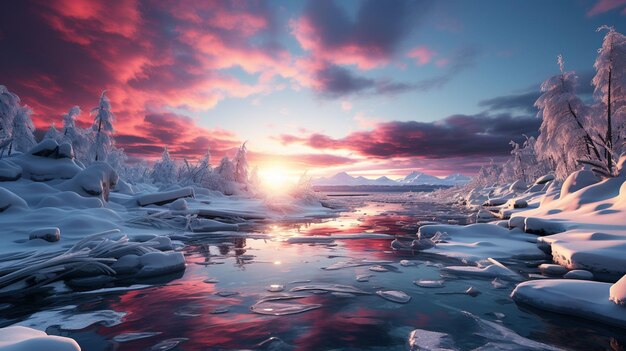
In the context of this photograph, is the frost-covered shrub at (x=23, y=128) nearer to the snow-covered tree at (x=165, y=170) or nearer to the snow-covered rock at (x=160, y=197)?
the snow-covered tree at (x=165, y=170)

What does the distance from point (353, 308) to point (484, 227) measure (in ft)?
30.7

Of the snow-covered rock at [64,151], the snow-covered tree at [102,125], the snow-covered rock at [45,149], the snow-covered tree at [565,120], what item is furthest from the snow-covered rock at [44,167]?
the snow-covered tree at [565,120]

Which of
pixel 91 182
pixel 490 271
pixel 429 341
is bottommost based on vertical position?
pixel 429 341

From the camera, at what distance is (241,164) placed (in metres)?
49.6

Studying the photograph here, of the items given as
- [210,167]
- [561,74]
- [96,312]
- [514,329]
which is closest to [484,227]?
[514,329]

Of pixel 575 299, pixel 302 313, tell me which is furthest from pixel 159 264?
pixel 575 299

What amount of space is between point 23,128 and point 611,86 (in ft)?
191

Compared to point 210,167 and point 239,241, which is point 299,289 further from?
point 210,167

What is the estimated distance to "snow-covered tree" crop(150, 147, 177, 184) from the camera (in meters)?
62.0

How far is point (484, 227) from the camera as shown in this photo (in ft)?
40.0

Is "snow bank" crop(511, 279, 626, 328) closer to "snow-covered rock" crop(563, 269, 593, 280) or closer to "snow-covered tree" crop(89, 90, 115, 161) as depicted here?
"snow-covered rock" crop(563, 269, 593, 280)

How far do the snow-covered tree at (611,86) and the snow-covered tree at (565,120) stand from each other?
1010 millimetres

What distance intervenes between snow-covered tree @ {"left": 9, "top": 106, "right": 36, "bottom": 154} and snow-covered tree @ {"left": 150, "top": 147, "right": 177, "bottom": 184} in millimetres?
23537

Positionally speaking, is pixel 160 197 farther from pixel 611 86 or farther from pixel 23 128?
pixel 23 128
